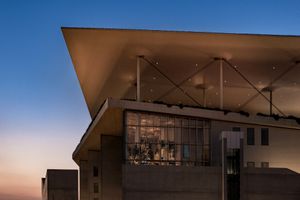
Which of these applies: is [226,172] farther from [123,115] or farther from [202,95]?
[202,95]

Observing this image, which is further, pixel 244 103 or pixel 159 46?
pixel 244 103

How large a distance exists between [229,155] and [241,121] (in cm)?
433

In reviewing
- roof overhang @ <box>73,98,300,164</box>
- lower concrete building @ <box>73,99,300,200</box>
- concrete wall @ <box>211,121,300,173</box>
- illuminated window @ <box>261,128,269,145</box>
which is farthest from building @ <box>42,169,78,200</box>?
illuminated window @ <box>261,128,269,145</box>

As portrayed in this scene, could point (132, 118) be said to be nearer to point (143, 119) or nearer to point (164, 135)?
point (143, 119)

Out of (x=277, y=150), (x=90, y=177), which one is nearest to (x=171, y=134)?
(x=277, y=150)

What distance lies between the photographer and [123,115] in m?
38.0

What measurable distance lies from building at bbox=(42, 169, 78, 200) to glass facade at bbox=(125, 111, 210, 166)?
126 ft

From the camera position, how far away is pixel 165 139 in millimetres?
37438

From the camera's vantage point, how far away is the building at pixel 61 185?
242ft

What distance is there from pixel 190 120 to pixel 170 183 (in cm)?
545

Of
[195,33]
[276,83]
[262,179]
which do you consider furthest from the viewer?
[276,83]

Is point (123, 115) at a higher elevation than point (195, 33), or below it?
below

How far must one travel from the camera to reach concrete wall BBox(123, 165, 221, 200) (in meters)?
33.7

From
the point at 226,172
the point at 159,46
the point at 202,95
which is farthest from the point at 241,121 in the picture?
Answer: the point at 202,95
